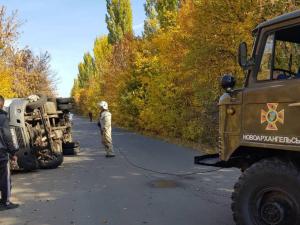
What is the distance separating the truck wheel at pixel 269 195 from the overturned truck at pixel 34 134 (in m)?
6.94

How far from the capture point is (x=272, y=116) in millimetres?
5238

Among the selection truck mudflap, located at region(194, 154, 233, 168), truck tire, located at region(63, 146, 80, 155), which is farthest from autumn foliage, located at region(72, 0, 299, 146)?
truck mudflap, located at region(194, 154, 233, 168)

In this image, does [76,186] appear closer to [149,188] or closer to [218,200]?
[149,188]

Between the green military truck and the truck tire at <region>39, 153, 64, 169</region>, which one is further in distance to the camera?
the truck tire at <region>39, 153, 64, 169</region>

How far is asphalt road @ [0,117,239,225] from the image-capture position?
22.2 feet

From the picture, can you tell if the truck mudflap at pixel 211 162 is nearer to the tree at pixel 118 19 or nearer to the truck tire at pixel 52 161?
the truck tire at pixel 52 161

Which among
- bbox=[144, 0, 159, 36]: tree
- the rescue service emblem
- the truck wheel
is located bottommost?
the truck wheel

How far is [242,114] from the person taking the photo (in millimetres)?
5633

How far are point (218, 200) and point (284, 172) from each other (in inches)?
110

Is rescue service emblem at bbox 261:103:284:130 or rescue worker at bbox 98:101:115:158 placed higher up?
rescue service emblem at bbox 261:103:284:130

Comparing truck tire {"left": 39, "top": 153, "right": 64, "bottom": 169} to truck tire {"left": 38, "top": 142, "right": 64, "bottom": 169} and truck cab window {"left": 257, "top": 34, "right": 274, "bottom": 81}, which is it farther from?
truck cab window {"left": 257, "top": 34, "right": 274, "bottom": 81}

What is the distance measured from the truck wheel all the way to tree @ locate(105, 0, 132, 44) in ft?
140

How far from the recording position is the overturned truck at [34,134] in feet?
37.0

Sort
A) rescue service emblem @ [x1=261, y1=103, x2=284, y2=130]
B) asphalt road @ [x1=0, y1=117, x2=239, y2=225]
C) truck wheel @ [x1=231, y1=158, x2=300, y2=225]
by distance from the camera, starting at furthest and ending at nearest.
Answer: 1. asphalt road @ [x1=0, y1=117, x2=239, y2=225]
2. rescue service emblem @ [x1=261, y1=103, x2=284, y2=130]
3. truck wheel @ [x1=231, y1=158, x2=300, y2=225]
